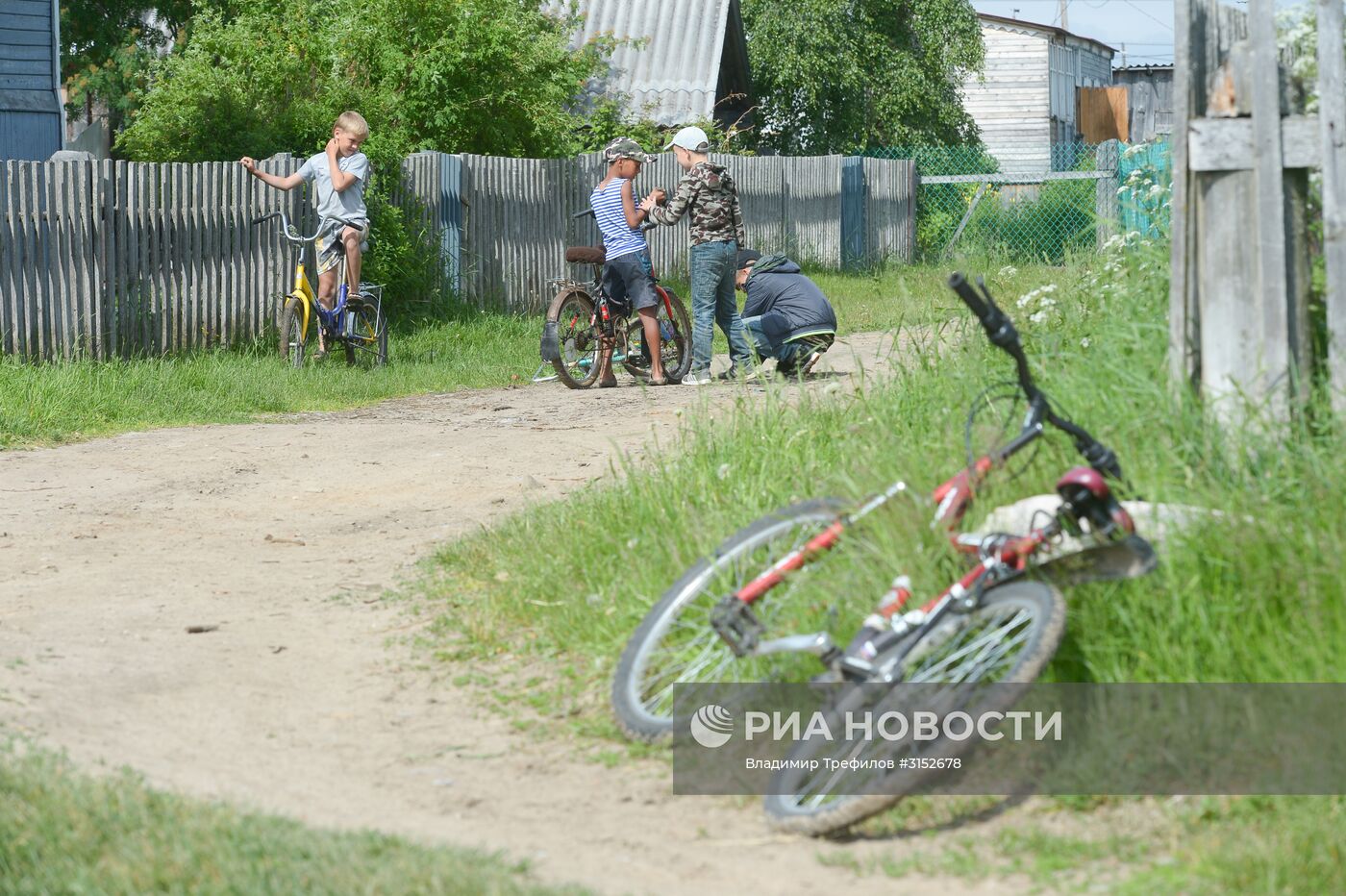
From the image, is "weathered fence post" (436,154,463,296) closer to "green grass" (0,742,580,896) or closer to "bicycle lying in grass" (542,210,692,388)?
"bicycle lying in grass" (542,210,692,388)

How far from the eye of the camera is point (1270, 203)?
4754 millimetres

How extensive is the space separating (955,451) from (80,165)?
8.29 m

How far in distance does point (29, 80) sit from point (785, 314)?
13.1 m

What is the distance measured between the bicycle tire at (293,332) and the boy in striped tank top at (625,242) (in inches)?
90.1

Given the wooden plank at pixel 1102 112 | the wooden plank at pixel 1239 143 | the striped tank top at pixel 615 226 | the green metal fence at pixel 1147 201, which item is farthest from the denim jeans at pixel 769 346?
the wooden plank at pixel 1102 112

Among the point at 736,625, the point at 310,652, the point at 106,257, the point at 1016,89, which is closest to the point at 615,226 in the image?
the point at 106,257

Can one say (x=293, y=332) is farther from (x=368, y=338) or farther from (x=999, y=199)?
(x=999, y=199)

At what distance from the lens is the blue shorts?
1136cm

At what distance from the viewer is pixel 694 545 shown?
208 inches

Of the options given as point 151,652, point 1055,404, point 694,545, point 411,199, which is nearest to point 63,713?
point 151,652

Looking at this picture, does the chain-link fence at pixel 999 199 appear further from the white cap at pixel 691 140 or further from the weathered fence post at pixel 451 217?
the white cap at pixel 691 140

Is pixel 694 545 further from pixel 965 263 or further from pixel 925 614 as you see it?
pixel 965 263

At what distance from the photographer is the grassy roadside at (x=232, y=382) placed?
378 inches

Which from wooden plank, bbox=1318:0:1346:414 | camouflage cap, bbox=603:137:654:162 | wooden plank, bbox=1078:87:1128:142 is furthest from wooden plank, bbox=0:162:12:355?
wooden plank, bbox=1078:87:1128:142
